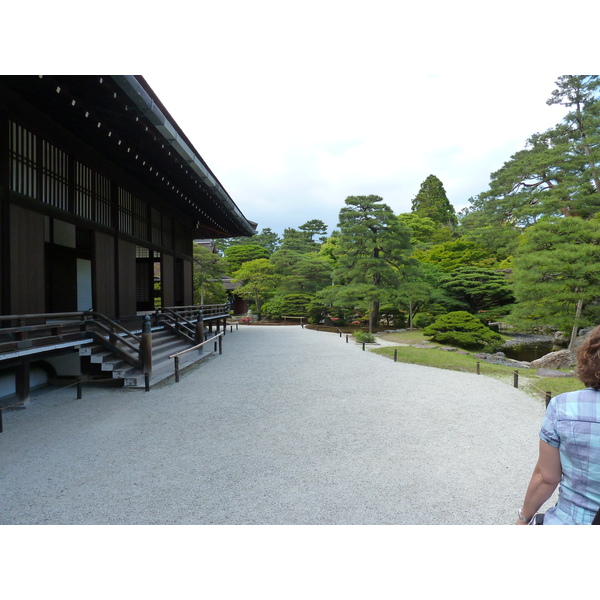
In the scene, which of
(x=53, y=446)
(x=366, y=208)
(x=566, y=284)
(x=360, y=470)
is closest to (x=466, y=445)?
(x=360, y=470)

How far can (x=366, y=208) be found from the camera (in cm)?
1752

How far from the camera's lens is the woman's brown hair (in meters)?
1.32

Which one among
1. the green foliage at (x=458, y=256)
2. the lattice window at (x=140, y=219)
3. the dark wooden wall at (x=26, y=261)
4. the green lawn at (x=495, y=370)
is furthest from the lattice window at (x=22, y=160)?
the green foliage at (x=458, y=256)

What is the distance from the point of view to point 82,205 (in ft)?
22.0

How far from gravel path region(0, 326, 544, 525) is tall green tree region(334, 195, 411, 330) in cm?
1043

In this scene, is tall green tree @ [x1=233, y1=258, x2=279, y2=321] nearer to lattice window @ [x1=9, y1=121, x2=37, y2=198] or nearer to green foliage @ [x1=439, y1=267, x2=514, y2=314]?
green foliage @ [x1=439, y1=267, x2=514, y2=314]

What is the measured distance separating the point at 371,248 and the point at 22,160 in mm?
14014

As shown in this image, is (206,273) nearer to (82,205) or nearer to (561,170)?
(82,205)

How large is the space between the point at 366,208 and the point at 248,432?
15.2m

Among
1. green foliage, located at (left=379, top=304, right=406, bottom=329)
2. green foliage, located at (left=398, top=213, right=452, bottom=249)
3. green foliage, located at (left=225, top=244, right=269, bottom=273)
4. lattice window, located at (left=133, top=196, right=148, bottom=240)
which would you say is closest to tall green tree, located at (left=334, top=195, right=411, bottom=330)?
green foliage, located at (left=379, top=304, right=406, bottom=329)

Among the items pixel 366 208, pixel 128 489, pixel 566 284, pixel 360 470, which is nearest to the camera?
pixel 128 489

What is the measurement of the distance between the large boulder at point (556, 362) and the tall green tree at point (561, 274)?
107cm

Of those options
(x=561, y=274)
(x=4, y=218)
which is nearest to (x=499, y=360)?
(x=561, y=274)
